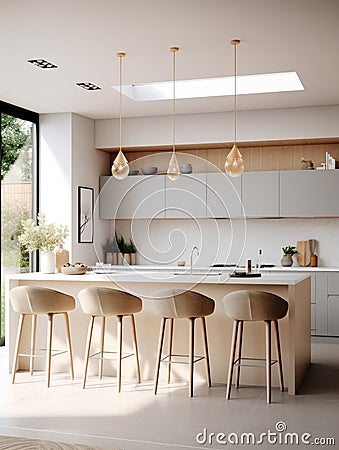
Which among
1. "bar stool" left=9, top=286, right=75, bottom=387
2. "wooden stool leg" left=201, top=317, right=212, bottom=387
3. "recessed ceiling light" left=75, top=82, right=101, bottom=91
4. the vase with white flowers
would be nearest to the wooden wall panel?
"recessed ceiling light" left=75, top=82, right=101, bottom=91

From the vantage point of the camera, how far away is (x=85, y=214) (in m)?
8.22

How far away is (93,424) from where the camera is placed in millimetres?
4293

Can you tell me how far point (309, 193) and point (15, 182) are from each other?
11.2 ft

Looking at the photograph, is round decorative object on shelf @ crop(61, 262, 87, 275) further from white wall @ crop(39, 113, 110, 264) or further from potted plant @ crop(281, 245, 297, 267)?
potted plant @ crop(281, 245, 297, 267)

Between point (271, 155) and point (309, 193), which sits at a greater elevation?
point (271, 155)

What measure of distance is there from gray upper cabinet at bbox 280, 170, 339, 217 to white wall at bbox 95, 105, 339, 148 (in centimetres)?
47

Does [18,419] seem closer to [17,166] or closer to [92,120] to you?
[17,166]

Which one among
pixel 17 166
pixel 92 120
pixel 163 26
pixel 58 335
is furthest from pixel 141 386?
pixel 92 120

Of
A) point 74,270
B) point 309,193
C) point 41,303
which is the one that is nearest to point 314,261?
point 309,193

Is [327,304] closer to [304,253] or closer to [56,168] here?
[304,253]

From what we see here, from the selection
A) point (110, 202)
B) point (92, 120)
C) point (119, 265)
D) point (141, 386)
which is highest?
point (92, 120)

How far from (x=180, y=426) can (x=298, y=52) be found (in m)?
3.08

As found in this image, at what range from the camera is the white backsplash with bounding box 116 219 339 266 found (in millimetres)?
8117

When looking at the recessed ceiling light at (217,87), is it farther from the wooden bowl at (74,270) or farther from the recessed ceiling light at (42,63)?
the wooden bowl at (74,270)
